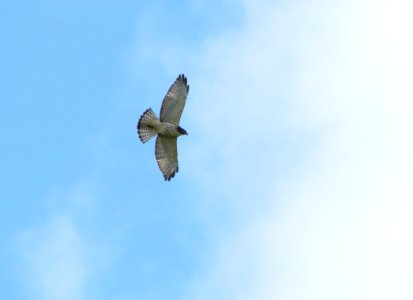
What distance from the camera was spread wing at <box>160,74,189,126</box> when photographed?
5812 centimetres

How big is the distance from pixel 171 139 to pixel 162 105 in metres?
1.78

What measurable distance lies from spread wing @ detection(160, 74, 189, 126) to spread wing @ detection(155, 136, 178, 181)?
137 centimetres

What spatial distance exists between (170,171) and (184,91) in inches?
148

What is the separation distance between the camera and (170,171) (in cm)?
6028

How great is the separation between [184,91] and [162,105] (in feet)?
3.28

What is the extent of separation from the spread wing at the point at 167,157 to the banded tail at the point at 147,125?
90 centimetres

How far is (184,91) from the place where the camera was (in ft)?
191

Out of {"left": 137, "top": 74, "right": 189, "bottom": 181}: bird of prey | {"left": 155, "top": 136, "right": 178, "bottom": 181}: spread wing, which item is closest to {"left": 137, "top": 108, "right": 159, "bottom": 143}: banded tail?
{"left": 137, "top": 74, "right": 189, "bottom": 181}: bird of prey

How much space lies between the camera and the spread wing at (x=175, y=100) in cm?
5812

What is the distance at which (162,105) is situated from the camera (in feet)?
191

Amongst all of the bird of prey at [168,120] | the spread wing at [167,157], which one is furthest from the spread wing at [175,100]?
the spread wing at [167,157]

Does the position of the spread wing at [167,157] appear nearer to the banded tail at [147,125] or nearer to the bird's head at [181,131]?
the bird's head at [181,131]

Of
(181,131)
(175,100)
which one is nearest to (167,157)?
(181,131)

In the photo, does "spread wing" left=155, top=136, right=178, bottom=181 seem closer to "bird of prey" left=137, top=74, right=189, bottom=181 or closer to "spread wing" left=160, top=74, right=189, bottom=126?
"bird of prey" left=137, top=74, right=189, bottom=181
